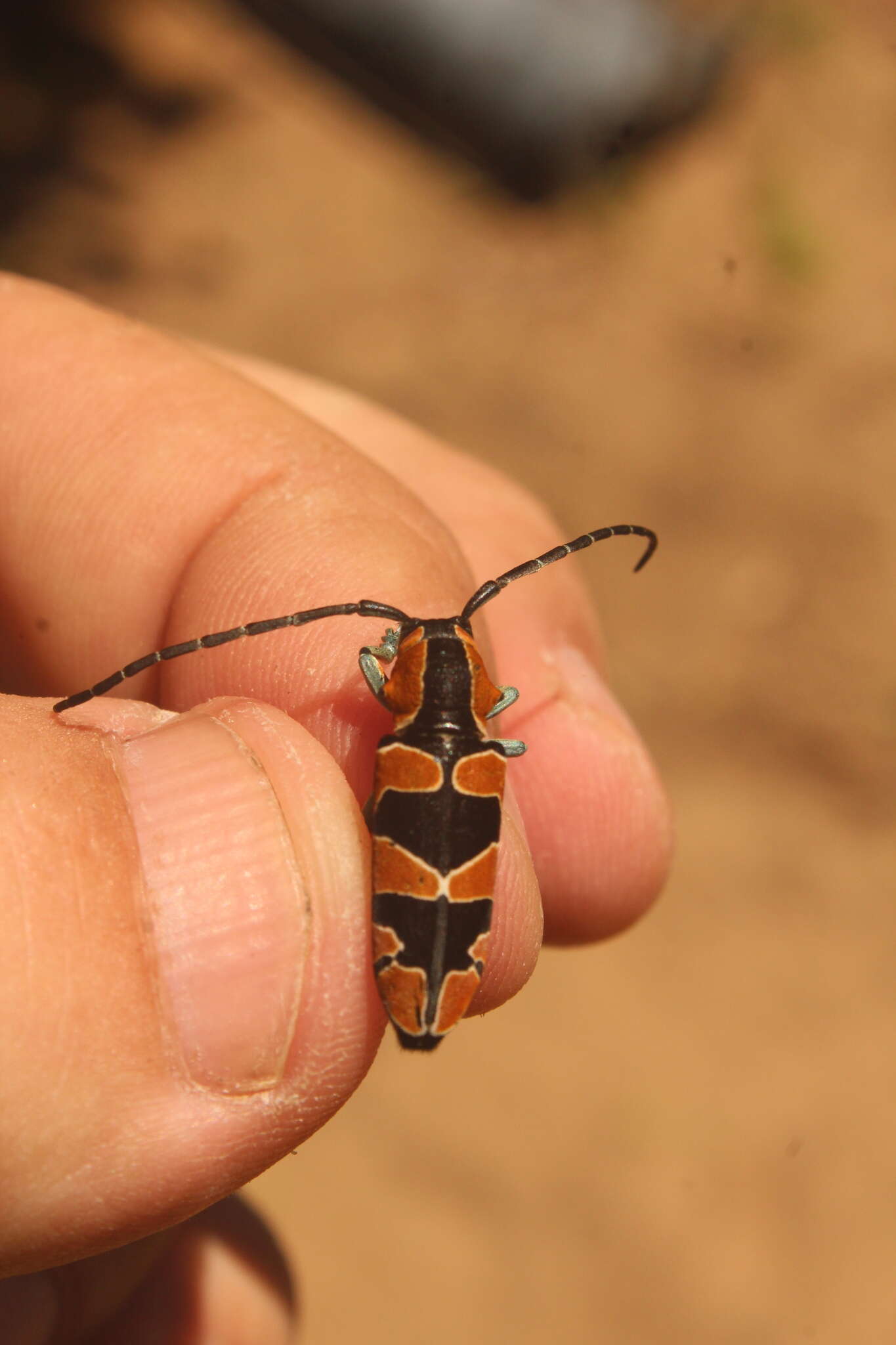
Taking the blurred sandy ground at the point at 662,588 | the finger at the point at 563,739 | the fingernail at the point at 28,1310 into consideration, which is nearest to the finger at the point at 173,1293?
the fingernail at the point at 28,1310

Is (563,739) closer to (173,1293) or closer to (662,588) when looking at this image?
(173,1293)

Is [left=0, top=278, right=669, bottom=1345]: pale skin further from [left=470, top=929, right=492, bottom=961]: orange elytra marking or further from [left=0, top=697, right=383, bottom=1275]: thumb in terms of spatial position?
[left=470, top=929, right=492, bottom=961]: orange elytra marking

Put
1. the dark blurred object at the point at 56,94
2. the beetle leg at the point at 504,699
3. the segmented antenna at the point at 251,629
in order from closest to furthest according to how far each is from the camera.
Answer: the segmented antenna at the point at 251,629 < the beetle leg at the point at 504,699 < the dark blurred object at the point at 56,94

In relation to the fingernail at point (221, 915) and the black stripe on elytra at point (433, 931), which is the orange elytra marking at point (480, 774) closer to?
the black stripe on elytra at point (433, 931)

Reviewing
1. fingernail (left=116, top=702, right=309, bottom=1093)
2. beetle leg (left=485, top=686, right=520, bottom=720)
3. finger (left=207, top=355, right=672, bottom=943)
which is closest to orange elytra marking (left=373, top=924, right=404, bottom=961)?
fingernail (left=116, top=702, right=309, bottom=1093)

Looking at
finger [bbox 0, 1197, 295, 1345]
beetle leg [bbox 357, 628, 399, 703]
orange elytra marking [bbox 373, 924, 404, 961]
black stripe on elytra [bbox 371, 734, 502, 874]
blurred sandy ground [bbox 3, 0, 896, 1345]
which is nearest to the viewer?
orange elytra marking [bbox 373, 924, 404, 961]

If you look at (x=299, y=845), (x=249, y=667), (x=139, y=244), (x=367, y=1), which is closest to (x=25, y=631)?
(x=249, y=667)

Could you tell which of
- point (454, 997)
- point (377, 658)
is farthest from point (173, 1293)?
point (377, 658)
